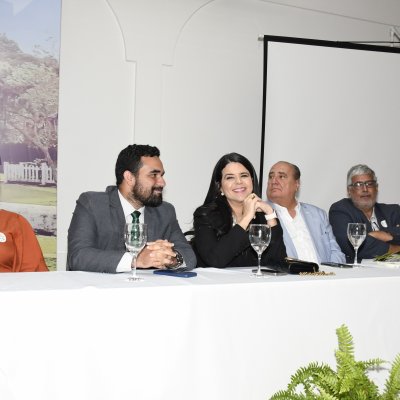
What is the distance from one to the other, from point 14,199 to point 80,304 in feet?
9.19

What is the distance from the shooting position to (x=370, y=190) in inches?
171

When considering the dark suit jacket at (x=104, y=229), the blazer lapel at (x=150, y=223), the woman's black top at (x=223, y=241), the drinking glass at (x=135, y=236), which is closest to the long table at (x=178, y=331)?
the drinking glass at (x=135, y=236)

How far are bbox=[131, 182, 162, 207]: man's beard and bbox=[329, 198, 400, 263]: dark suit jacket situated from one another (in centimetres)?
126

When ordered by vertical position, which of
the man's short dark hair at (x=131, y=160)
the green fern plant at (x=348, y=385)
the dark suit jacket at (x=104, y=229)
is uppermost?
the man's short dark hair at (x=131, y=160)

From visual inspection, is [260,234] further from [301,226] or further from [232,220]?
[301,226]

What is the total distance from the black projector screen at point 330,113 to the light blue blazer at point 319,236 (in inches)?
43.0

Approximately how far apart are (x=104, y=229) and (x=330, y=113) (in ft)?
9.44

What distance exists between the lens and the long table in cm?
181

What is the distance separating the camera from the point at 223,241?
283 cm

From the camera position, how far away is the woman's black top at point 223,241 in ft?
9.27

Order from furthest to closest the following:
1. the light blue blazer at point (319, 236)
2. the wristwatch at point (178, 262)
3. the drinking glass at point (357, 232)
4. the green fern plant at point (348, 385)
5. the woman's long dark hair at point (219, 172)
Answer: the light blue blazer at point (319, 236) → the woman's long dark hair at point (219, 172) → the drinking glass at point (357, 232) → the wristwatch at point (178, 262) → the green fern plant at point (348, 385)

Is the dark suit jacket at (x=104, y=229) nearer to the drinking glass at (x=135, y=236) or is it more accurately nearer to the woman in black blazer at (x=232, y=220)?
the woman in black blazer at (x=232, y=220)

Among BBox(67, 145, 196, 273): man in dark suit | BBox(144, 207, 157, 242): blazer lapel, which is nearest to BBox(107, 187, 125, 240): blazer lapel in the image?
BBox(67, 145, 196, 273): man in dark suit

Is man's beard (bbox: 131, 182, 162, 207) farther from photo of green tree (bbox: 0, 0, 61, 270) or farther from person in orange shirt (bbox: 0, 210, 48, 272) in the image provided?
photo of green tree (bbox: 0, 0, 61, 270)
